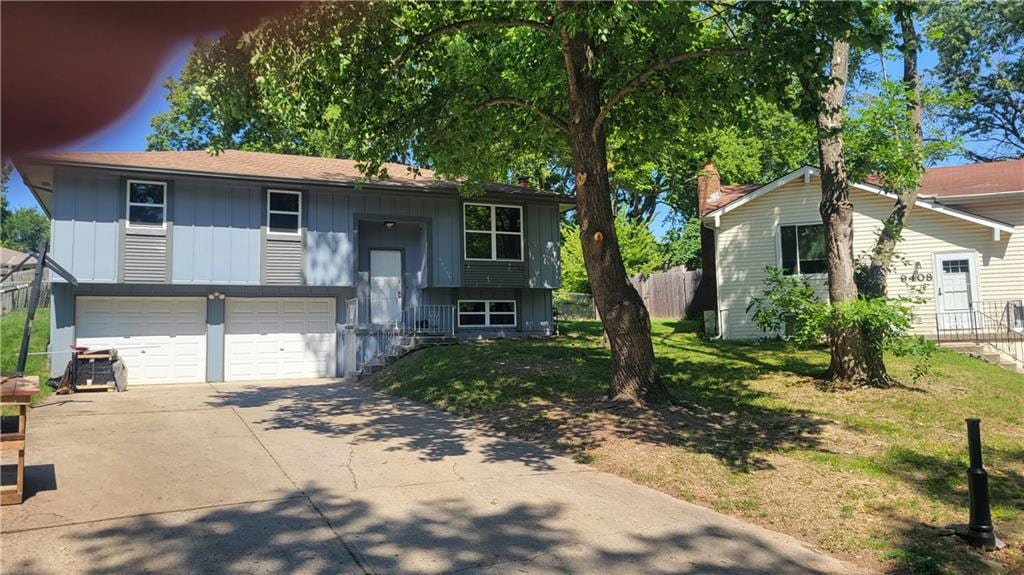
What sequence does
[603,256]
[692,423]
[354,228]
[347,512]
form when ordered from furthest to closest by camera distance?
[354,228] → [603,256] → [692,423] → [347,512]

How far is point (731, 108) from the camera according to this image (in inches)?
447

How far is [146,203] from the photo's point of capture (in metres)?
16.5

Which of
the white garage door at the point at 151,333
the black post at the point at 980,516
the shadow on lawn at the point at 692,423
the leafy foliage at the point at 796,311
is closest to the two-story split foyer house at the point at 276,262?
the white garage door at the point at 151,333

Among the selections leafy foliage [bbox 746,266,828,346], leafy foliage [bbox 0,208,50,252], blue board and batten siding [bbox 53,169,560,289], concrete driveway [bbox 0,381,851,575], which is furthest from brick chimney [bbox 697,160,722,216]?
leafy foliage [bbox 0,208,50,252]

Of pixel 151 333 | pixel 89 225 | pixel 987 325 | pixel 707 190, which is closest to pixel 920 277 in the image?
pixel 987 325

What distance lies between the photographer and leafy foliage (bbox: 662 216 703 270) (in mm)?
38875

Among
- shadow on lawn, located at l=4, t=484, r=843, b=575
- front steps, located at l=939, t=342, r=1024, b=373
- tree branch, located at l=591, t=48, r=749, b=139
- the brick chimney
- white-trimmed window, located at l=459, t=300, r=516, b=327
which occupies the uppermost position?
the brick chimney

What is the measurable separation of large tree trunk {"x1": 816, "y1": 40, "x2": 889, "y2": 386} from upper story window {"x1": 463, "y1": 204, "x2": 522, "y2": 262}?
1078cm

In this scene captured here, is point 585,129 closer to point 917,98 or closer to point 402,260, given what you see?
point 917,98

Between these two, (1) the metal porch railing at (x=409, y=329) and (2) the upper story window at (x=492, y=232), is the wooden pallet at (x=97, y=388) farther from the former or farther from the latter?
(2) the upper story window at (x=492, y=232)

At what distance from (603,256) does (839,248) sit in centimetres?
418

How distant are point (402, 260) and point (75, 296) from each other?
27.5ft

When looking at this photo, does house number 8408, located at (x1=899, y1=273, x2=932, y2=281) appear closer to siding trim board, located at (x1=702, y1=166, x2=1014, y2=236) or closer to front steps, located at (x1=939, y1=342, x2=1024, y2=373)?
siding trim board, located at (x1=702, y1=166, x2=1014, y2=236)

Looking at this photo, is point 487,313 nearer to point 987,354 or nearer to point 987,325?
point 987,354
